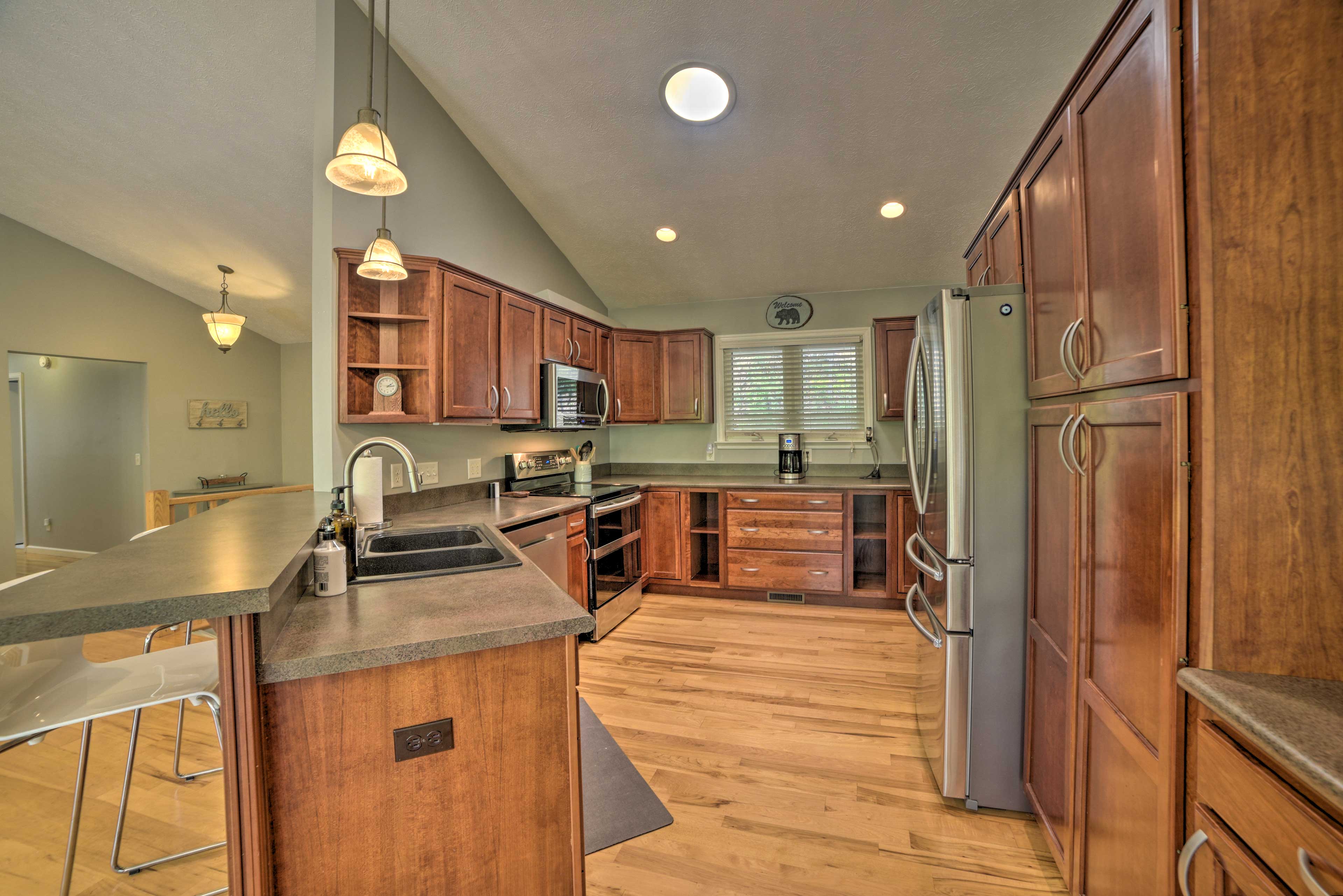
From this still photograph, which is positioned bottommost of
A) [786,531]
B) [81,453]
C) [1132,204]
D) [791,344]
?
[786,531]

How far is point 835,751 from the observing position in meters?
2.19

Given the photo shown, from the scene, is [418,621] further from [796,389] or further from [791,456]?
[796,389]

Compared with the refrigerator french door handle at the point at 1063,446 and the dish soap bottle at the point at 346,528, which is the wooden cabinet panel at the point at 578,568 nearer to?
the dish soap bottle at the point at 346,528

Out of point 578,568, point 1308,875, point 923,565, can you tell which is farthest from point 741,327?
point 1308,875

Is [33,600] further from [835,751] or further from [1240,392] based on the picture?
[835,751]

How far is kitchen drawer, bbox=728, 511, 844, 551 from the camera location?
3969 millimetres

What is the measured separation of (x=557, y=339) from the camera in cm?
369

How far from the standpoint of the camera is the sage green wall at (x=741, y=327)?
441 centimetres

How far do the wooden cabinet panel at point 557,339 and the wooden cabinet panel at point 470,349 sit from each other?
51 cm

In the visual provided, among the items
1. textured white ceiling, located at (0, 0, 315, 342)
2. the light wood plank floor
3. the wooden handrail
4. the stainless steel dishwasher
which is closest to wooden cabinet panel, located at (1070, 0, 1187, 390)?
the light wood plank floor

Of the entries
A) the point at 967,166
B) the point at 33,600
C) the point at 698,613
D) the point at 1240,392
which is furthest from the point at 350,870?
the point at 967,166

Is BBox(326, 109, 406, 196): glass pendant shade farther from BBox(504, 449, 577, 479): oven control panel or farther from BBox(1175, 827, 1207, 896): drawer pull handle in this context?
BBox(1175, 827, 1207, 896): drawer pull handle

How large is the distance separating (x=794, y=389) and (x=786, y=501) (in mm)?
1090

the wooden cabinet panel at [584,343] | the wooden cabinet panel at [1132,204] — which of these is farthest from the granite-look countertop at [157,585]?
the wooden cabinet panel at [584,343]
